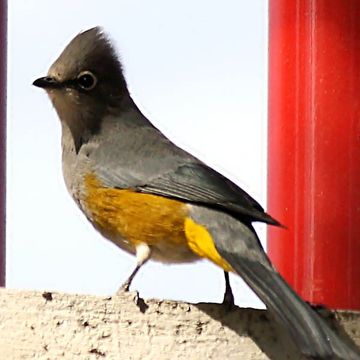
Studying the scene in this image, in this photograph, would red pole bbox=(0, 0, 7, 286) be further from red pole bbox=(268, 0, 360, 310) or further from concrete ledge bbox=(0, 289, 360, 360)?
red pole bbox=(268, 0, 360, 310)

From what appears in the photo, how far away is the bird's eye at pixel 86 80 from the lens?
17.9 feet

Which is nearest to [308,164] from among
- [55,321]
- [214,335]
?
[214,335]

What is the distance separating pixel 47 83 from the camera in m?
5.29

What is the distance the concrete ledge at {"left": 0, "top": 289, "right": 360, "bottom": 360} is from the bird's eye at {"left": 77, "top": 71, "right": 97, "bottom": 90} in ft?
5.01

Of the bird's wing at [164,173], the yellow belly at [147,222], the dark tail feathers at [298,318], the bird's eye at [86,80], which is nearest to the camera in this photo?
the dark tail feathers at [298,318]

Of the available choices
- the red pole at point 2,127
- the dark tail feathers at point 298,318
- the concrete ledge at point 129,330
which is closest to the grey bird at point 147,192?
the dark tail feathers at point 298,318

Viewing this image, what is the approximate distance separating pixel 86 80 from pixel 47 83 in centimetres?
26

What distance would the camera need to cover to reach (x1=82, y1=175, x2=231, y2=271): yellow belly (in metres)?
4.87

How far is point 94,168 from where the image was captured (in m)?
5.21

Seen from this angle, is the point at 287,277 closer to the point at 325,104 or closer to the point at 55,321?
the point at 325,104

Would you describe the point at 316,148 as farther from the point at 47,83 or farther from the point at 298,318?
the point at 47,83

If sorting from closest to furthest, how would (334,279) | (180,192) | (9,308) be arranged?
(9,308) → (334,279) → (180,192)

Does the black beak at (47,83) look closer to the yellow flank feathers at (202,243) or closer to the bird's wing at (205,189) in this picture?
the bird's wing at (205,189)

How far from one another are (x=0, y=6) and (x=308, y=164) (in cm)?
127
